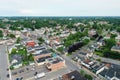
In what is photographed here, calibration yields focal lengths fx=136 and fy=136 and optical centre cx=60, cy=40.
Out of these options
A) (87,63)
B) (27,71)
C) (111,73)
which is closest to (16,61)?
(27,71)

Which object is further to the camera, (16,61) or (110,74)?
(16,61)

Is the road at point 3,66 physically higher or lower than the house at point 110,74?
lower

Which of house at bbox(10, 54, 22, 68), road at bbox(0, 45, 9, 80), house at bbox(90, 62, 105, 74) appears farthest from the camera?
house at bbox(10, 54, 22, 68)

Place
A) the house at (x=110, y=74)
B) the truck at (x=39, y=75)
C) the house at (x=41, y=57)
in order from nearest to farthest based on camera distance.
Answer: the house at (x=110, y=74), the truck at (x=39, y=75), the house at (x=41, y=57)

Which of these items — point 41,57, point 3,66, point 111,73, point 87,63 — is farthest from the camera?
point 41,57

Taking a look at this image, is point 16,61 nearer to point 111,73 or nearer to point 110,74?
point 110,74

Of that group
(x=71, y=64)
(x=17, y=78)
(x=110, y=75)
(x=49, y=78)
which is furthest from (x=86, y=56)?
(x=17, y=78)

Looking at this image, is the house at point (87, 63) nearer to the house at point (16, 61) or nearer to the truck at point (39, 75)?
the truck at point (39, 75)

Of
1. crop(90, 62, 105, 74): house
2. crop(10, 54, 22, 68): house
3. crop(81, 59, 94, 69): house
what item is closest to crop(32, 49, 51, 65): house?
crop(10, 54, 22, 68): house

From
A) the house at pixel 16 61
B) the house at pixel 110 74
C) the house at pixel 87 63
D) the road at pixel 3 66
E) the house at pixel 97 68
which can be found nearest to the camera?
the house at pixel 110 74

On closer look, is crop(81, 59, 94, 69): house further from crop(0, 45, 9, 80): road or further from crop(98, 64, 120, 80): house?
crop(0, 45, 9, 80): road

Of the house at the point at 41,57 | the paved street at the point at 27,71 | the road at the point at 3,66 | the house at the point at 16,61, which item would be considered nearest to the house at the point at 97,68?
the paved street at the point at 27,71
